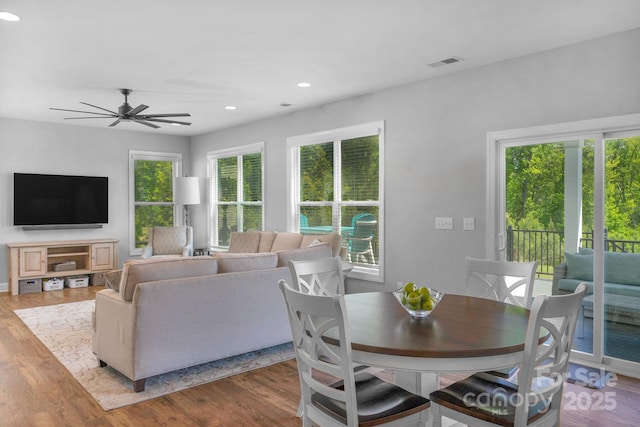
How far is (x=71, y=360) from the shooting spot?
153 inches

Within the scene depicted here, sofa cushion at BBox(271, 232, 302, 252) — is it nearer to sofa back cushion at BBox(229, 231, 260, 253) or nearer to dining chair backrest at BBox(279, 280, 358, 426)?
sofa back cushion at BBox(229, 231, 260, 253)

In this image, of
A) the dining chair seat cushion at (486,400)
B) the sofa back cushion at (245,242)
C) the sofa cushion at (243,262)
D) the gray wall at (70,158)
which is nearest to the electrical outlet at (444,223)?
the sofa cushion at (243,262)

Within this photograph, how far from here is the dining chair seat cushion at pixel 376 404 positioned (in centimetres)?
181

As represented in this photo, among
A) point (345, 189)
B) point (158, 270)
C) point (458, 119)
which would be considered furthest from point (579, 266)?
point (158, 270)

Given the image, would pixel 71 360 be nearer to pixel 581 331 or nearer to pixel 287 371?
pixel 287 371

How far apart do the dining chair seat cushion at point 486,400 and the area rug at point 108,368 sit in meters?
2.09

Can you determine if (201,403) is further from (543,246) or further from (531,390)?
(543,246)

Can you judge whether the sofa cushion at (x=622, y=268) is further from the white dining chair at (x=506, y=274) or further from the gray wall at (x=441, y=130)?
the white dining chair at (x=506, y=274)

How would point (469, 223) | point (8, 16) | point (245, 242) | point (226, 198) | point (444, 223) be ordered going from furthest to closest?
point (226, 198) < point (245, 242) < point (444, 223) < point (469, 223) < point (8, 16)

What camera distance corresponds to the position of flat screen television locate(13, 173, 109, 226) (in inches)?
276

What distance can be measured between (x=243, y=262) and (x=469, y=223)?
7.24ft

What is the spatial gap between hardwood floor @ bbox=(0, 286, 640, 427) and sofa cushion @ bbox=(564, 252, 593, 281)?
813 mm

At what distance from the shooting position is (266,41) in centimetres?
371

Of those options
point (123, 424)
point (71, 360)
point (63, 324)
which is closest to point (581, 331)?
point (123, 424)
